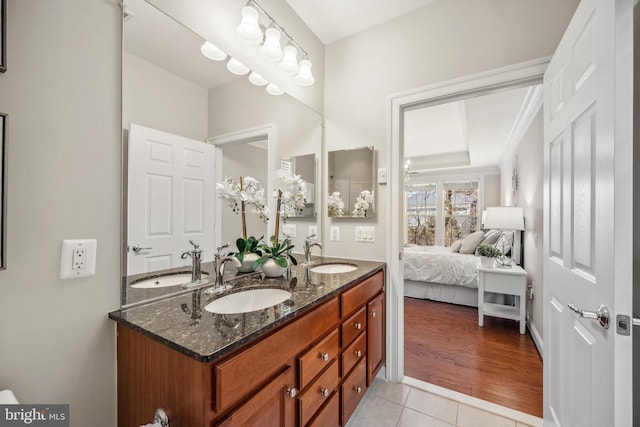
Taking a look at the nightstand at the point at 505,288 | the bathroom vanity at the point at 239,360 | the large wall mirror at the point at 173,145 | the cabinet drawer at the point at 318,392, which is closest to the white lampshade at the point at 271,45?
the large wall mirror at the point at 173,145

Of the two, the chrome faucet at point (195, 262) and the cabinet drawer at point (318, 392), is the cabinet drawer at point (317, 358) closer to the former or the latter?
the cabinet drawer at point (318, 392)

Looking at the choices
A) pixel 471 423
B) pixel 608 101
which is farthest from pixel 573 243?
pixel 471 423

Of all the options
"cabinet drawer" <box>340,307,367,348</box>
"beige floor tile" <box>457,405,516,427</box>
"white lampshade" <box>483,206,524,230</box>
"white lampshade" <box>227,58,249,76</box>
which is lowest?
"beige floor tile" <box>457,405,516,427</box>

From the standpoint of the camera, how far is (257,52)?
1.62 meters

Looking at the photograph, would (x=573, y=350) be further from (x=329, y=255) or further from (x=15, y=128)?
(x=15, y=128)

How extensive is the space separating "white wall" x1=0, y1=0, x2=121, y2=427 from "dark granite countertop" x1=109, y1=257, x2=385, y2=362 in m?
0.13

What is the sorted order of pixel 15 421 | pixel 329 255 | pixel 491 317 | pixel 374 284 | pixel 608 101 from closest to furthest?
pixel 15 421 → pixel 608 101 → pixel 374 284 → pixel 329 255 → pixel 491 317

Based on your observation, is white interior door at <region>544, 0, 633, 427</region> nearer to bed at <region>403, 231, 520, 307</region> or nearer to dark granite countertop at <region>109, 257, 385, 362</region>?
dark granite countertop at <region>109, 257, 385, 362</region>

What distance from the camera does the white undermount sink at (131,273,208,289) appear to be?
3.52ft

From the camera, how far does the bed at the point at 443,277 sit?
11.4 ft

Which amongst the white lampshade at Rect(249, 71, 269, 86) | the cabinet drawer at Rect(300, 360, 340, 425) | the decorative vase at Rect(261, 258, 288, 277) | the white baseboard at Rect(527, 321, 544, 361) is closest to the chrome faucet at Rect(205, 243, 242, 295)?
the decorative vase at Rect(261, 258, 288, 277)

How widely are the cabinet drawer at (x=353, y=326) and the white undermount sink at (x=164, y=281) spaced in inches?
31.0

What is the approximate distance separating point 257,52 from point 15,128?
4.02ft

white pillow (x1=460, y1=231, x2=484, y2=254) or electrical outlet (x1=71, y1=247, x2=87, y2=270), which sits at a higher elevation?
electrical outlet (x1=71, y1=247, x2=87, y2=270)
